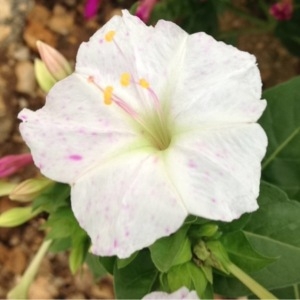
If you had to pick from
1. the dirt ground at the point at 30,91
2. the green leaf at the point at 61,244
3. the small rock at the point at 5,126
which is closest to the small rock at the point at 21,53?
the dirt ground at the point at 30,91

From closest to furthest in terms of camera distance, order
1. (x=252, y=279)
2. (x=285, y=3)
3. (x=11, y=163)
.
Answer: (x=252, y=279) < (x=11, y=163) < (x=285, y=3)

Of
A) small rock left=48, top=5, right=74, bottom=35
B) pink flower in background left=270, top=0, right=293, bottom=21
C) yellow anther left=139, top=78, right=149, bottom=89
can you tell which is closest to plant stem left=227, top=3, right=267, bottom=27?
pink flower in background left=270, top=0, right=293, bottom=21

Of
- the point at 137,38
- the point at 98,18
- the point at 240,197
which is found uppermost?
the point at 137,38

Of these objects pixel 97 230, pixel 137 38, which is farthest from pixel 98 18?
pixel 97 230

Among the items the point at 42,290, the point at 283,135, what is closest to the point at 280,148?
the point at 283,135

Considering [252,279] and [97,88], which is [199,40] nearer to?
[97,88]

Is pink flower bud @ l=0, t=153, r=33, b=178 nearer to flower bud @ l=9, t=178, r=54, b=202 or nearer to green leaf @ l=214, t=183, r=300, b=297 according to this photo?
flower bud @ l=9, t=178, r=54, b=202

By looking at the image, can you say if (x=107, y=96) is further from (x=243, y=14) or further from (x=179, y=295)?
(x=243, y=14)
